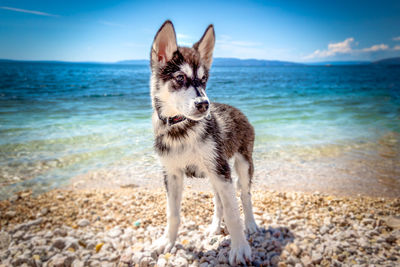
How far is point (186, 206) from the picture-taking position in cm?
465

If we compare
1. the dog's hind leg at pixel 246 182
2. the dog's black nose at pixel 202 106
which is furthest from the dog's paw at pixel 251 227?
the dog's black nose at pixel 202 106

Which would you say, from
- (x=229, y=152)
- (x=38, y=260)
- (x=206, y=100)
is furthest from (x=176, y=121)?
(x=38, y=260)

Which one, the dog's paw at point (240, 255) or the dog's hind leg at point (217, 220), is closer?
the dog's paw at point (240, 255)

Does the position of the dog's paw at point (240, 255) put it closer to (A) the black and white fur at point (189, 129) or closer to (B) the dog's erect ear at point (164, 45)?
(A) the black and white fur at point (189, 129)

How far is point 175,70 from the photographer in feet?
8.25

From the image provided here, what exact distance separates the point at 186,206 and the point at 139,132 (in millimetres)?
5068

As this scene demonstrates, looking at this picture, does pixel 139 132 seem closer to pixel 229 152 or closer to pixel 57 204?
pixel 57 204

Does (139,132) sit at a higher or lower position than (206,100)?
lower

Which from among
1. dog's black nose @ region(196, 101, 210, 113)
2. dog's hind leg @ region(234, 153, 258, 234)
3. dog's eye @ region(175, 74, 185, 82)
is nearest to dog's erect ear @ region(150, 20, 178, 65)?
dog's eye @ region(175, 74, 185, 82)

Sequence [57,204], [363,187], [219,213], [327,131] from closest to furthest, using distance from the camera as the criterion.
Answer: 1. [219,213]
2. [57,204]
3. [363,187]
4. [327,131]

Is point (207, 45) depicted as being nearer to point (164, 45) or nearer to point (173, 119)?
point (164, 45)

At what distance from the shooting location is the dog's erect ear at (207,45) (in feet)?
8.61

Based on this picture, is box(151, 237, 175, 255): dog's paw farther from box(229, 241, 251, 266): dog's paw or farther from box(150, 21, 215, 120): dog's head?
box(150, 21, 215, 120): dog's head

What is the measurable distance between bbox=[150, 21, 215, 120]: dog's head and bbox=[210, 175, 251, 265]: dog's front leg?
3.11 ft
